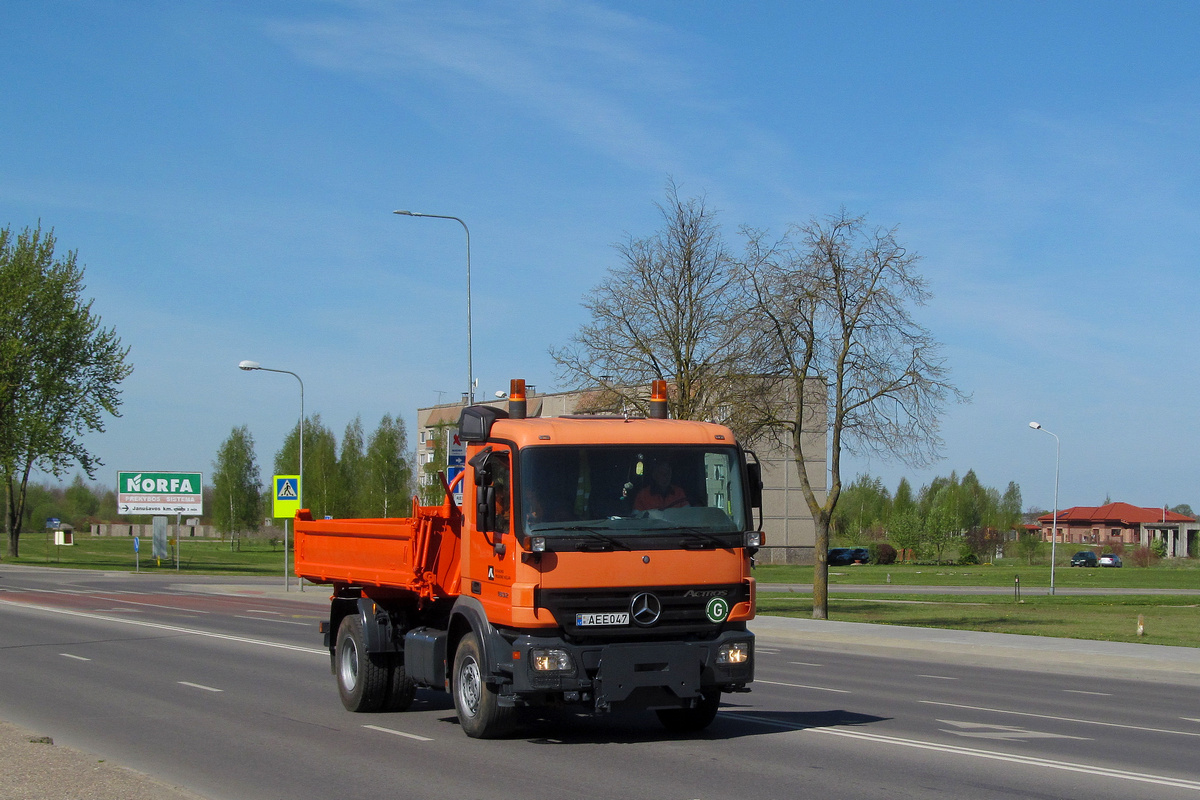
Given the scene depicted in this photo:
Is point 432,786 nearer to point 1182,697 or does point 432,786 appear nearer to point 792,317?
point 1182,697

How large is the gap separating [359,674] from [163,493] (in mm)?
49485

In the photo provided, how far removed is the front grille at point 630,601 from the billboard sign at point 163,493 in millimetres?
51489

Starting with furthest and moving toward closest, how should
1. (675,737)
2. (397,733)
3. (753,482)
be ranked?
(397,733), (675,737), (753,482)

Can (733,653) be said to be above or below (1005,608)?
above

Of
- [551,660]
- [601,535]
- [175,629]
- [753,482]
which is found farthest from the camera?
[175,629]

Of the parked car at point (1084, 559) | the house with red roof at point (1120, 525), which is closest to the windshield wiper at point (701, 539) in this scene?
the parked car at point (1084, 559)

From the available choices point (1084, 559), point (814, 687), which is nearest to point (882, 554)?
point (1084, 559)

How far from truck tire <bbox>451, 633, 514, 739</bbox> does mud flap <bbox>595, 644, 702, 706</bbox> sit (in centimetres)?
107

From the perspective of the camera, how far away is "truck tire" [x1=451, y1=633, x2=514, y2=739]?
32.0 ft

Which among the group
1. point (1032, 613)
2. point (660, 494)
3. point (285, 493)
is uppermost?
point (660, 494)

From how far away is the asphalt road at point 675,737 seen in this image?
8.30m

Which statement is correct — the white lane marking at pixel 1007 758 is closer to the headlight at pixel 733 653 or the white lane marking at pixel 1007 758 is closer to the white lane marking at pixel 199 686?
the headlight at pixel 733 653

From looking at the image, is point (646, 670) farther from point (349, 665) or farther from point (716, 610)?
point (349, 665)

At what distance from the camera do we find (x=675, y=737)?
10.4m
